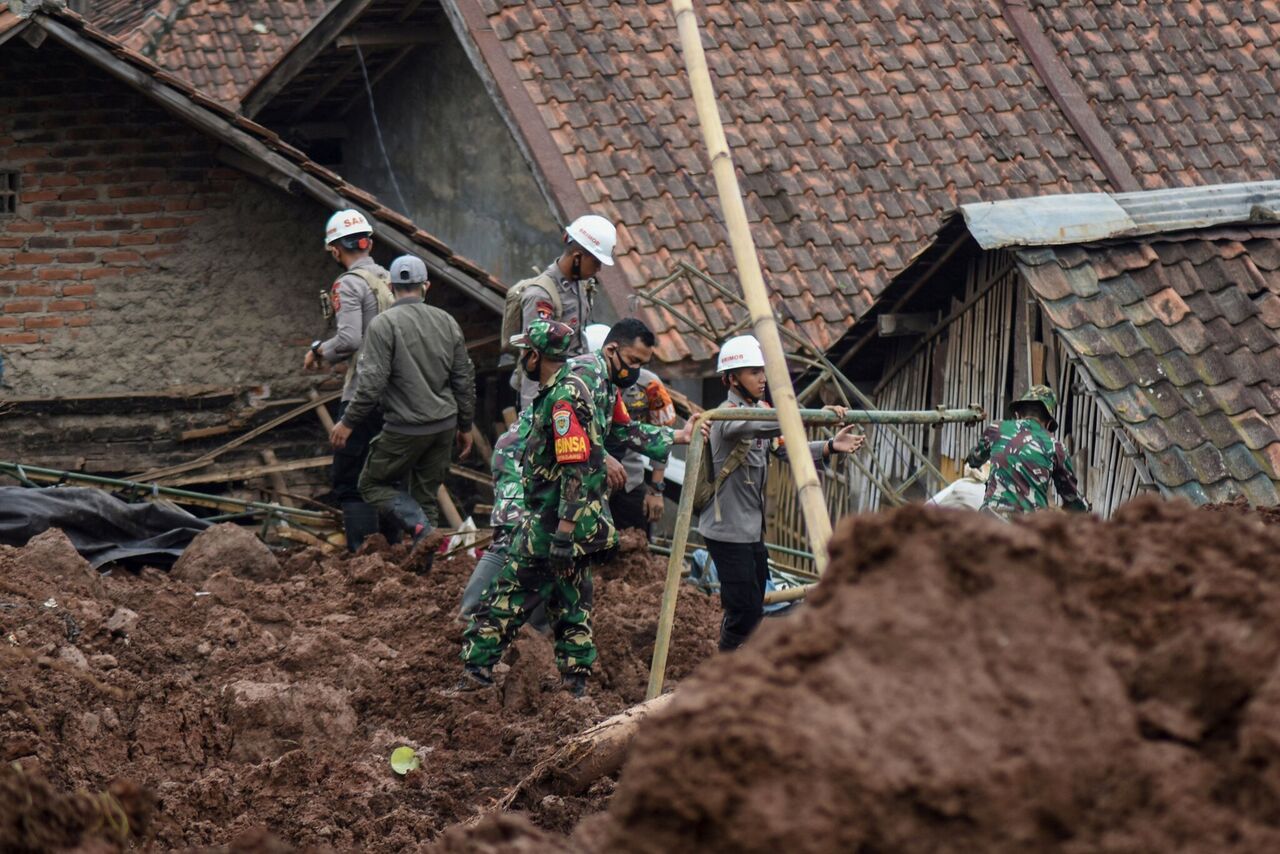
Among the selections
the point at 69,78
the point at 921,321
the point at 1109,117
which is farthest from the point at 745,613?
the point at 1109,117

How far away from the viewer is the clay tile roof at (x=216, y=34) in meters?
17.7

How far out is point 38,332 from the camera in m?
12.5

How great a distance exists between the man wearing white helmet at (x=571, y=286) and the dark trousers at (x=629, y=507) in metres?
0.98

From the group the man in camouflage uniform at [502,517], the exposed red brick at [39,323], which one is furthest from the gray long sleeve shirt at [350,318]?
the exposed red brick at [39,323]

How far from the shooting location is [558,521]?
26.5ft

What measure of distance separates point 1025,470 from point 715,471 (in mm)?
1748

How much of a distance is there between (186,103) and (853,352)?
466cm

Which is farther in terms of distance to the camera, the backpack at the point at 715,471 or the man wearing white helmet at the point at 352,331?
the man wearing white helmet at the point at 352,331

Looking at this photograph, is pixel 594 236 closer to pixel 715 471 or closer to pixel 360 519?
pixel 715 471

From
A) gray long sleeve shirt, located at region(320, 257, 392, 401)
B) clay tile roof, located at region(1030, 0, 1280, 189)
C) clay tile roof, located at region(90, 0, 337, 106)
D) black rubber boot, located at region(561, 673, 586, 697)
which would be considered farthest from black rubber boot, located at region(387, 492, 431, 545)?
clay tile roof, located at region(1030, 0, 1280, 189)

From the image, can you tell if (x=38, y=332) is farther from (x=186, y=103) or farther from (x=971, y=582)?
(x=971, y=582)

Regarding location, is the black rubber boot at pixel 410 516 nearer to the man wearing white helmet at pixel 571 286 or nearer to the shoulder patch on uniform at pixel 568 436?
the man wearing white helmet at pixel 571 286

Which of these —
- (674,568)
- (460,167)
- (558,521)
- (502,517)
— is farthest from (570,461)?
(460,167)

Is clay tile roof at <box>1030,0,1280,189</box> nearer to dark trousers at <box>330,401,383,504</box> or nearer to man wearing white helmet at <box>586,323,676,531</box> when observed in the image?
man wearing white helmet at <box>586,323,676,531</box>
